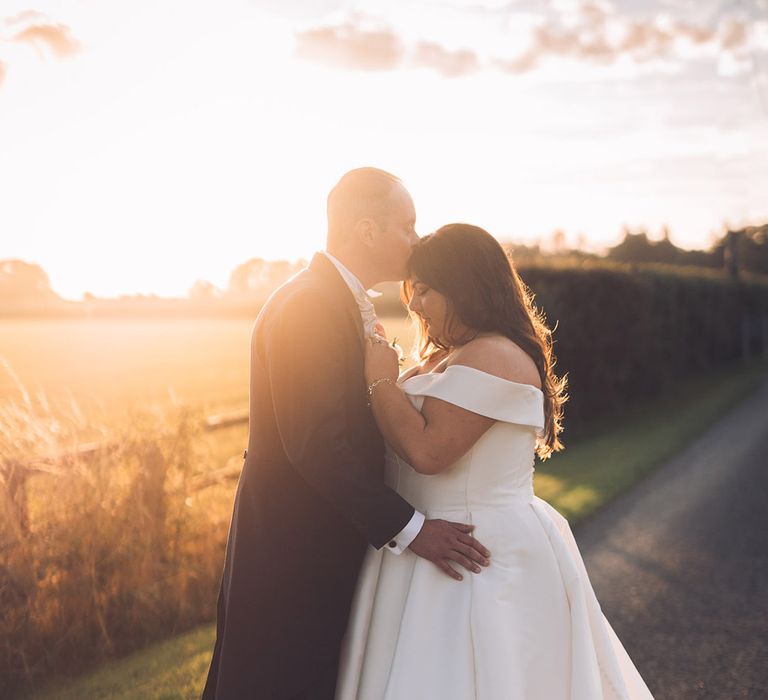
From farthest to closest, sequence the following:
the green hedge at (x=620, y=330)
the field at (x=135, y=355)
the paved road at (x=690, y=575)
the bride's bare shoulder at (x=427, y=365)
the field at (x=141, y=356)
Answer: the field at (x=135, y=355)
the field at (x=141, y=356)
the green hedge at (x=620, y=330)
the paved road at (x=690, y=575)
the bride's bare shoulder at (x=427, y=365)

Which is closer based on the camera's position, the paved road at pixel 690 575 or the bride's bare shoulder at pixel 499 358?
the bride's bare shoulder at pixel 499 358

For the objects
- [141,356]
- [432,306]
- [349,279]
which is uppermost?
[349,279]

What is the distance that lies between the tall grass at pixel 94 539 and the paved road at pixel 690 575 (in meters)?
3.14

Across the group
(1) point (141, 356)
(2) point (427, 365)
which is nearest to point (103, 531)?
(2) point (427, 365)

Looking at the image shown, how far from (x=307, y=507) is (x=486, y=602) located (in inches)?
28.4

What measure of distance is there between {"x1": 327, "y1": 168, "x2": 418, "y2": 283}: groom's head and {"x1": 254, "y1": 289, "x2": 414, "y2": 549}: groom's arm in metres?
0.36

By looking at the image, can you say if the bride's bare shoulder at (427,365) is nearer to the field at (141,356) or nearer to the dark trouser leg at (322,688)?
the dark trouser leg at (322,688)

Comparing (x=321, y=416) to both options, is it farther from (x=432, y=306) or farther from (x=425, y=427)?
(x=432, y=306)

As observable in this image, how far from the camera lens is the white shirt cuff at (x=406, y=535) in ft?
9.13

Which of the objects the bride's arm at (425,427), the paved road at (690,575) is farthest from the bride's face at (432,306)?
the paved road at (690,575)

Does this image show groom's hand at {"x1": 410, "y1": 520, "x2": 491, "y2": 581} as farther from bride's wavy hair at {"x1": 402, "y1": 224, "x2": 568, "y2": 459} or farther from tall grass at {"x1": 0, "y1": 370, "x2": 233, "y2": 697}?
tall grass at {"x1": 0, "y1": 370, "x2": 233, "y2": 697}

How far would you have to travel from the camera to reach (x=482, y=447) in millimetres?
2949

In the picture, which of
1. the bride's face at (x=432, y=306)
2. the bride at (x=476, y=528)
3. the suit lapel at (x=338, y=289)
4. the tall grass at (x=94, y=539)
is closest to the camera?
the bride at (x=476, y=528)

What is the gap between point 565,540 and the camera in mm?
3146
